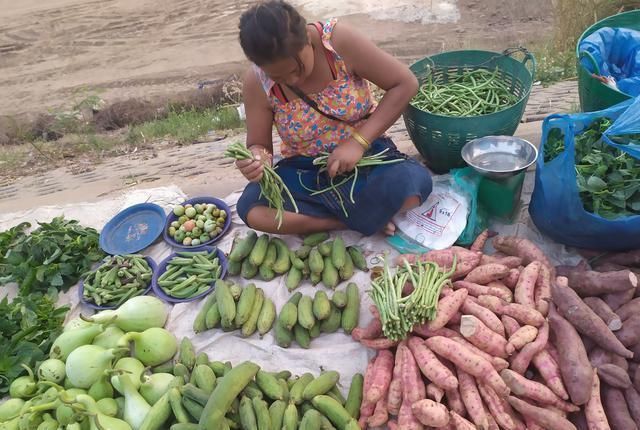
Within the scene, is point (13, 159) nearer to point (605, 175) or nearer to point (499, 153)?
point (499, 153)

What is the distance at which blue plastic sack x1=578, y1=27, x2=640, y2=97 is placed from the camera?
372 centimetres

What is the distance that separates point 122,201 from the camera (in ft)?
14.8

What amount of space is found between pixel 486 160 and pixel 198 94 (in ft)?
19.1

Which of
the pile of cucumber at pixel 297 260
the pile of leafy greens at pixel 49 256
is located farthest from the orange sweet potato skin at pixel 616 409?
the pile of leafy greens at pixel 49 256

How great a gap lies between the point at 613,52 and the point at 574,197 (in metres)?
1.88

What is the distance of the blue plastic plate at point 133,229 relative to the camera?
3.92 m

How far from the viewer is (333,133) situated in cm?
350

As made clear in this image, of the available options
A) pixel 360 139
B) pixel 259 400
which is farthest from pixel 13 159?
pixel 259 400

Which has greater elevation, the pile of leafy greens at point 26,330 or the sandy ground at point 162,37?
the pile of leafy greens at point 26,330

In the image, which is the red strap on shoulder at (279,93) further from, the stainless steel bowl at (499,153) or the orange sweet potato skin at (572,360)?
the orange sweet potato skin at (572,360)

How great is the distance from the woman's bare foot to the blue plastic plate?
1.83 metres

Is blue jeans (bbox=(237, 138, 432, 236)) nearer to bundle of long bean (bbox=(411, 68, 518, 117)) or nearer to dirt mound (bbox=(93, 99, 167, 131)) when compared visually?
bundle of long bean (bbox=(411, 68, 518, 117))

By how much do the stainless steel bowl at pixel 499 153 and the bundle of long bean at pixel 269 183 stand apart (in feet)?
4.34

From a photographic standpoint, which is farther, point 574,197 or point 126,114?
A: point 126,114
